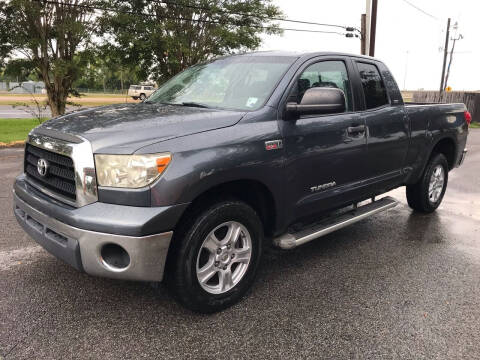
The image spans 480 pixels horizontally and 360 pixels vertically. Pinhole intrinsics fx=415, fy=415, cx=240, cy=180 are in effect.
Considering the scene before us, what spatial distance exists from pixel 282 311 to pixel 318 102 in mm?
1579

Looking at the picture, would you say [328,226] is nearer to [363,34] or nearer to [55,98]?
[55,98]

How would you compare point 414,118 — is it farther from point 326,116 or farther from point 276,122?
point 276,122

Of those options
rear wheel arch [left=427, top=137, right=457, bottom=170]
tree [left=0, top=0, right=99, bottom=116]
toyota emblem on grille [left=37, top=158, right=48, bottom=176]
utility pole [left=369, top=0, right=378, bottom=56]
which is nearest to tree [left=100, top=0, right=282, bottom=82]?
tree [left=0, top=0, right=99, bottom=116]

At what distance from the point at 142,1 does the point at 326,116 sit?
1737 centimetres

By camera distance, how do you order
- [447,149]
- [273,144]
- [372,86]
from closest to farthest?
[273,144] → [372,86] → [447,149]

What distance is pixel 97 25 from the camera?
15383 mm

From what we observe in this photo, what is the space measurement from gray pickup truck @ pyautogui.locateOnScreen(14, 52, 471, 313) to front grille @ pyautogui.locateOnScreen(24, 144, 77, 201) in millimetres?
13

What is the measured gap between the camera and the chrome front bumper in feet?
7.93

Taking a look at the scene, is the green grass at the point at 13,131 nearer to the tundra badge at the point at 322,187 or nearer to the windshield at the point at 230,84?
the windshield at the point at 230,84

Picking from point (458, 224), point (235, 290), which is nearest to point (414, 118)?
point (458, 224)

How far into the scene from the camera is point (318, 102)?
3.18 m

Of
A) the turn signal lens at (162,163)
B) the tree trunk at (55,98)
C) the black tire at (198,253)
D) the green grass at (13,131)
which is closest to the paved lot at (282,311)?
the black tire at (198,253)

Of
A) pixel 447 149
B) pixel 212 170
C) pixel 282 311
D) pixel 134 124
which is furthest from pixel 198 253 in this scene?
pixel 447 149

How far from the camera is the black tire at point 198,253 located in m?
2.66
